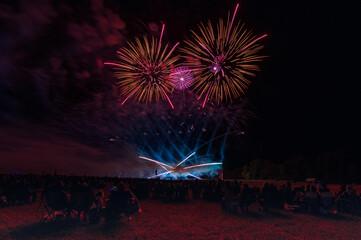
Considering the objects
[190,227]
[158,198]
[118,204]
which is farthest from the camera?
[158,198]

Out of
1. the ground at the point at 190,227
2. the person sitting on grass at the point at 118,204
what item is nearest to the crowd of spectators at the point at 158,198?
the person sitting on grass at the point at 118,204

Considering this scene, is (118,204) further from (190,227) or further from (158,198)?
(158,198)

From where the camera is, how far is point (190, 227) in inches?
351

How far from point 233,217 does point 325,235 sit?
3475mm

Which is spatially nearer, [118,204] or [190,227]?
[190,227]

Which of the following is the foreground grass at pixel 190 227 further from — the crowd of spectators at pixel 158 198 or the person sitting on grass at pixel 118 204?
the crowd of spectators at pixel 158 198

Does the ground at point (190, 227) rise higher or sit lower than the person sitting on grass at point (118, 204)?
lower

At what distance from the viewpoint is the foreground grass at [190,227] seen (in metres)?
7.77

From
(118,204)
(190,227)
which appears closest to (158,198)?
(118,204)

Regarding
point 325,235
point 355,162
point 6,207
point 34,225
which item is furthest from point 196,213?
point 355,162

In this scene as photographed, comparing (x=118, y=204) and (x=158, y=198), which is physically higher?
(x=158, y=198)

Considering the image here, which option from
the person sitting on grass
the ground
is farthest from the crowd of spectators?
the ground

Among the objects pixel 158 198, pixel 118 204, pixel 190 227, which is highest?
pixel 158 198

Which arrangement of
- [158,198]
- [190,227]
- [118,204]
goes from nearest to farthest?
[190,227] < [118,204] < [158,198]
